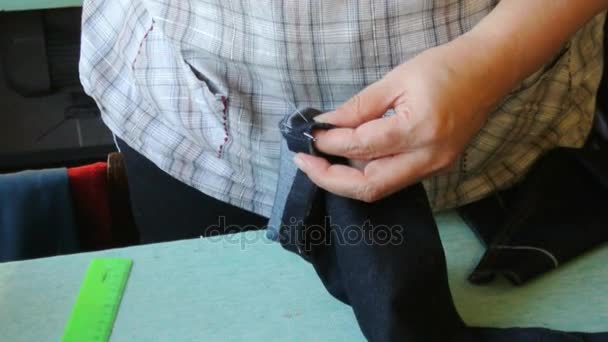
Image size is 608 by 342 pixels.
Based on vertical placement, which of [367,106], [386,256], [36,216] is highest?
[367,106]

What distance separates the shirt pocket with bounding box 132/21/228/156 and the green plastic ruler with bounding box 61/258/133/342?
13 centimetres

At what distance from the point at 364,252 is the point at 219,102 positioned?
0.18 meters

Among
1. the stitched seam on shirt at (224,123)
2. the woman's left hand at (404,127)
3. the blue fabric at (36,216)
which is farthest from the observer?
the blue fabric at (36,216)

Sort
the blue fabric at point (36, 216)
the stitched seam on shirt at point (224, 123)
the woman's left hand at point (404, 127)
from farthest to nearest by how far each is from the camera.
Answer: the blue fabric at point (36, 216) → the stitched seam on shirt at point (224, 123) → the woman's left hand at point (404, 127)

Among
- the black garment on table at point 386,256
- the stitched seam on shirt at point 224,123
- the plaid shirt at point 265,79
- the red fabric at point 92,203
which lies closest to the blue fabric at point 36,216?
the red fabric at point 92,203

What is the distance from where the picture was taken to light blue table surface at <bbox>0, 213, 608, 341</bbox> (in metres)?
0.56

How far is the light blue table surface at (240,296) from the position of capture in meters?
0.56

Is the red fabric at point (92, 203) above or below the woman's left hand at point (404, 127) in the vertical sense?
below

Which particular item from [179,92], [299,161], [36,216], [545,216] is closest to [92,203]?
[36,216]

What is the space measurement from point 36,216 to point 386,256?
1.51 ft

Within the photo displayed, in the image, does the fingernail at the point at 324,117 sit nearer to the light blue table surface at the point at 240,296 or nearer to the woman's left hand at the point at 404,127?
the woman's left hand at the point at 404,127

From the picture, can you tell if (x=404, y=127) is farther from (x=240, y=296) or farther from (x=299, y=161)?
(x=240, y=296)

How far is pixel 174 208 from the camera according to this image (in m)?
0.71

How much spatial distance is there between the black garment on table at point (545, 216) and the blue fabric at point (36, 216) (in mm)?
446
